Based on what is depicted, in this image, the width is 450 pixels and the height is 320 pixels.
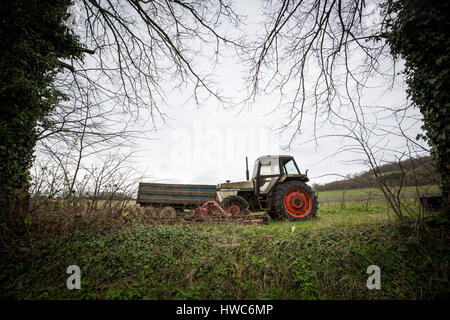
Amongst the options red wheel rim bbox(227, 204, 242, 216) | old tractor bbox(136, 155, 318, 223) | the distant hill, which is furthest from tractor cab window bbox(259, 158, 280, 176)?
the distant hill

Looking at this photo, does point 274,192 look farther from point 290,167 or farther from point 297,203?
A: point 290,167

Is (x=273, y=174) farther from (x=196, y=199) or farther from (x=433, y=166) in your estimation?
(x=433, y=166)

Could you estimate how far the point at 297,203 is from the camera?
618 cm

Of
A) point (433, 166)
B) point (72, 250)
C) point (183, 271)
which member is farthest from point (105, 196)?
point (433, 166)

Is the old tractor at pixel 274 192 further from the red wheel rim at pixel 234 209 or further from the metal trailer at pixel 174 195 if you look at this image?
the metal trailer at pixel 174 195

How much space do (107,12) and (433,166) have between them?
7.43 metres

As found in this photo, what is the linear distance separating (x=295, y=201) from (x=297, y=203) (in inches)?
3.6

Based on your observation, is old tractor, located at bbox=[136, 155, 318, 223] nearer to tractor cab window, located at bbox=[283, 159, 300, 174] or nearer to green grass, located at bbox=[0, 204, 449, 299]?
tractor cab window, located at bbox=[283, 159, 300, 174]

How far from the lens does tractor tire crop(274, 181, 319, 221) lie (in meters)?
5.96

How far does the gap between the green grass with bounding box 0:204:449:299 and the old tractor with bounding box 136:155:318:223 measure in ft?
9.79

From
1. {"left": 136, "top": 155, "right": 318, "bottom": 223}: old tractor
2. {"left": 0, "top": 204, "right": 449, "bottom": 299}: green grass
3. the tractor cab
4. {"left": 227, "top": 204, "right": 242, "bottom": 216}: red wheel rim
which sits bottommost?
{"left": 0, "top": 204, "right": 449, "bottom": 299}: green grass

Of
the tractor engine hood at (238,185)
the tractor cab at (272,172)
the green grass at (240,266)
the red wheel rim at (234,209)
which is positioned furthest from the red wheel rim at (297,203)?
the green grass at (240,266)

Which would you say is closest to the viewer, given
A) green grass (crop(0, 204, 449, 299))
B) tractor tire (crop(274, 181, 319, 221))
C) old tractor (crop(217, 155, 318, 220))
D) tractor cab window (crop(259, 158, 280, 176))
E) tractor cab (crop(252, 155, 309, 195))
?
green grass (crop(0, 204, 449, 299))

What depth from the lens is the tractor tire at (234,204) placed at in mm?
6055
